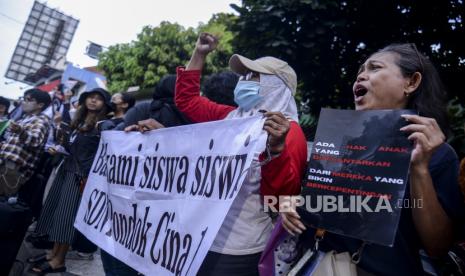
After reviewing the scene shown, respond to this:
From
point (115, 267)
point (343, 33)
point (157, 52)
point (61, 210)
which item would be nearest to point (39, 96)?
point (61, 210)

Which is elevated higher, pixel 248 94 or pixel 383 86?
pixel 383 86

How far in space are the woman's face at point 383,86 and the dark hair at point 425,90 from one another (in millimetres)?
28

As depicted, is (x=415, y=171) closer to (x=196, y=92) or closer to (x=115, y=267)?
(x=196, y=92)

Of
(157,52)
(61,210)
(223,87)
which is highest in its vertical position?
(157,52)

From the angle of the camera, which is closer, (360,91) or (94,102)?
(360,91)

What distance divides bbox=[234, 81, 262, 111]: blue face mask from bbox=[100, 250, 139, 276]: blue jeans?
1.25 metres

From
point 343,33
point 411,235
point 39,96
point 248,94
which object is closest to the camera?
point 411,235

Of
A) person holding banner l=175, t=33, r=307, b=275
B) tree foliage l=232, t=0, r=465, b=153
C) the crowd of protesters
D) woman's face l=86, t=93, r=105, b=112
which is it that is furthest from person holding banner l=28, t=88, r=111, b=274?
tree foliage l=232, t=0, r=465, b=153

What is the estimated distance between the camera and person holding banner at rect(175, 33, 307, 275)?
1.48m

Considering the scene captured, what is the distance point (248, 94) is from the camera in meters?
1.87

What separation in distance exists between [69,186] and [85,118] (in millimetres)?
775

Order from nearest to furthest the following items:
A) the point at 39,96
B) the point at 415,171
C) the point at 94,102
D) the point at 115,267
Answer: the point at 415,171 → the point at 115,267 → the point at 94,102 → the point at 39,96

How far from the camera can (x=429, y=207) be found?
1.14 metres

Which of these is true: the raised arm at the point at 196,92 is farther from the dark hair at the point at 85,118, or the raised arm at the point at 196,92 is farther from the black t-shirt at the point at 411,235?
the dark hair at the point at 85,118
